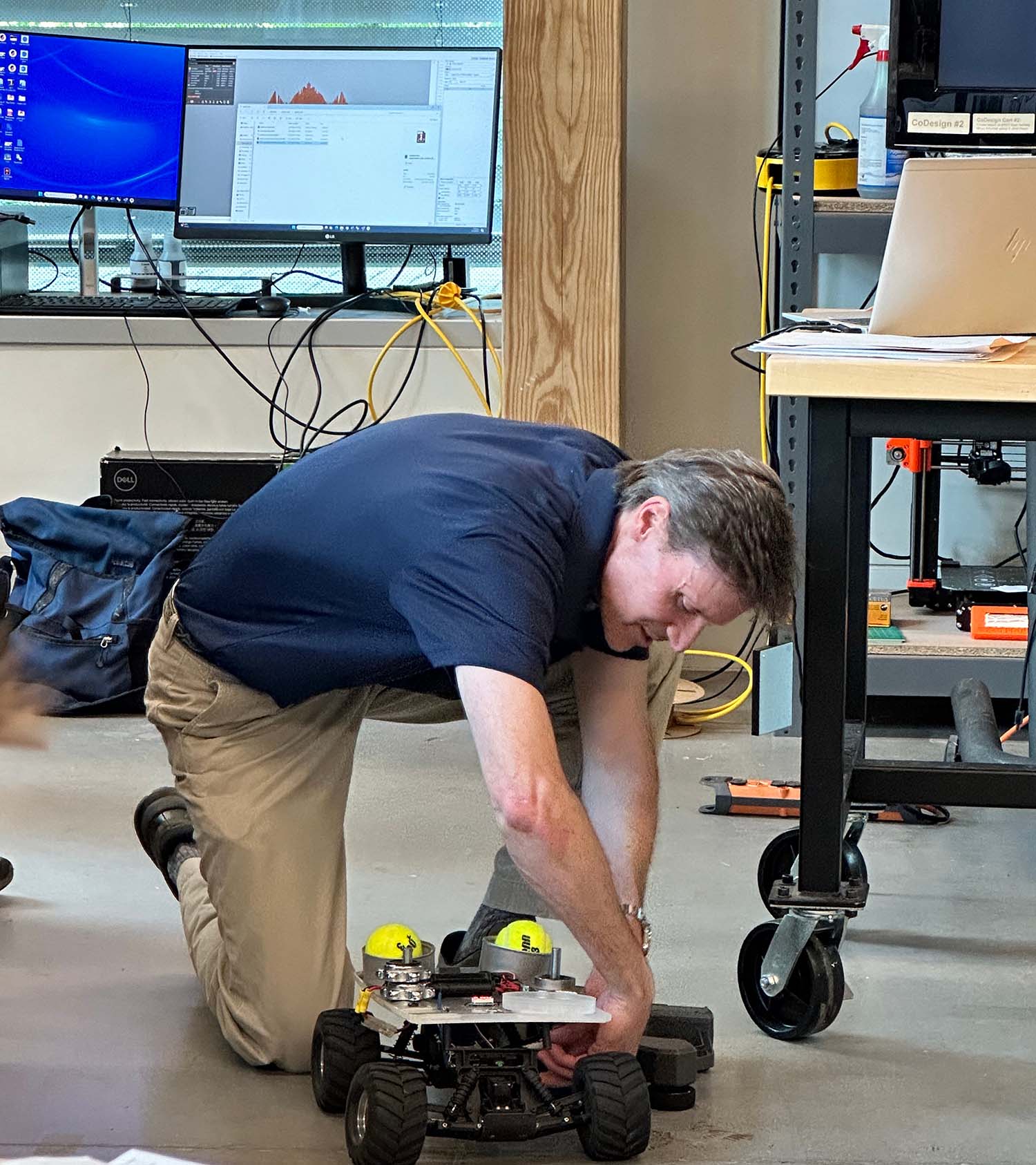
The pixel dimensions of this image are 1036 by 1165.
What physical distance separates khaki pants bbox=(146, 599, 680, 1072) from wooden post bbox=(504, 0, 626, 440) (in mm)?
1149

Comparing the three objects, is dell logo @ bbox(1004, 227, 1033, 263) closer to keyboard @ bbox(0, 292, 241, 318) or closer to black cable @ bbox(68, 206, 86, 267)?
keyboard @ bbox(0, 292, 241, 318)

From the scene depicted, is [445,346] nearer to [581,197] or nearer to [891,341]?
[581,197]

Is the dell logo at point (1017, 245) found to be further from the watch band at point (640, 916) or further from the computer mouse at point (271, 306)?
the computer mouse at point (271, 306)

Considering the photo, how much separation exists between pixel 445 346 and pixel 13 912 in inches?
67.5

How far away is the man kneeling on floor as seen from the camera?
153 cm

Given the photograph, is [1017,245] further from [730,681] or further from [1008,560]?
[1008,560]

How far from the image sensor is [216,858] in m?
1.88

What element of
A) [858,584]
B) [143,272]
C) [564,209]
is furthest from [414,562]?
[143,272]

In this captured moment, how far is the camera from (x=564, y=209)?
9.86 feet

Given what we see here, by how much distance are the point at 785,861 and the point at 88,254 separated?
7.98 ft

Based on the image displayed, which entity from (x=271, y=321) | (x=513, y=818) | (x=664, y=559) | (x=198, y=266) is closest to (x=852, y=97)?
(x=271, y=321)

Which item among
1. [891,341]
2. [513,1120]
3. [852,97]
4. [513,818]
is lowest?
[513,1120]

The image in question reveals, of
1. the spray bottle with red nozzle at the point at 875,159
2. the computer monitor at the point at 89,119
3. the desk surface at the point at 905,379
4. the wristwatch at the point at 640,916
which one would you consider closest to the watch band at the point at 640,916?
the wristwatch at the point at 640,916

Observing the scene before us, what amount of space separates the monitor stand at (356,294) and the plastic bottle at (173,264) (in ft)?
0.87
